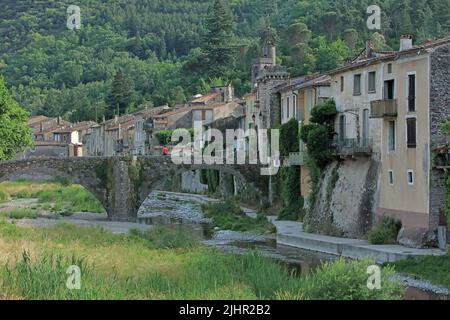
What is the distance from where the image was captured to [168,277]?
29938 millimetres

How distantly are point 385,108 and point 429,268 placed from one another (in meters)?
10.4

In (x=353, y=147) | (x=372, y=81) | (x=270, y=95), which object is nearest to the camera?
(x=372, y=81)

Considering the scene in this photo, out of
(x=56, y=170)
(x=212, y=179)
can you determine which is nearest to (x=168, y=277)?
(x=56, y=170)

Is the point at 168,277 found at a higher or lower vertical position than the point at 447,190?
lower

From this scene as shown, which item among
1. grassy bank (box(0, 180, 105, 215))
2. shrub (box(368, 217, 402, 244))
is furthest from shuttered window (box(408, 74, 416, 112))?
grassy bank (box(0, 180, 105, 215))

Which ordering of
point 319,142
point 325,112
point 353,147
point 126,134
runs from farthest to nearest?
point 126,134 < point 325,112 < point 319,142 < point 353,147

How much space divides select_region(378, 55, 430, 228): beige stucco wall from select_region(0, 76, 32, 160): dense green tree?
135ft

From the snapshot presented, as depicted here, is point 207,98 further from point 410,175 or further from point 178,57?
point 178,57

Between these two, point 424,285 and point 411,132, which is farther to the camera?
point 411,132

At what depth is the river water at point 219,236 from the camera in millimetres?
38250

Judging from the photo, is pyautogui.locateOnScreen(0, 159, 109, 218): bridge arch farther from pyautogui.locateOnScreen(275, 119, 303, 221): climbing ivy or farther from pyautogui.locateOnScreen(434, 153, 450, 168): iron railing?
pyautogui.locateOnScreen(434, 153, 450, 168): iron railing

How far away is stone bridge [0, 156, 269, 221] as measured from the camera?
223 ft

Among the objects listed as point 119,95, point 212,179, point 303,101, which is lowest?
point 212,179
